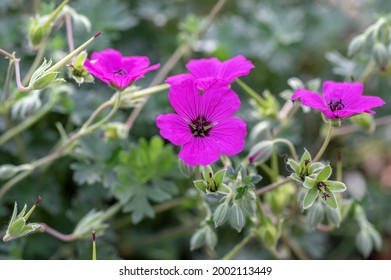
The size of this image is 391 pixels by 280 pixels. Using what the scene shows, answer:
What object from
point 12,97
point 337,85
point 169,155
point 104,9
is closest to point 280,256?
point 169,155

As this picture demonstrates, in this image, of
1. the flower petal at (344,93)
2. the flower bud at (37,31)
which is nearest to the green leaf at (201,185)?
the flower petal at (344,93)

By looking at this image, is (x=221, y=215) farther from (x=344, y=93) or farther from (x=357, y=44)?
(x=357, y=44)

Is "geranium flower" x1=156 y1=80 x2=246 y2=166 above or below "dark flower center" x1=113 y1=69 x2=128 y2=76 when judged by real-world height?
below

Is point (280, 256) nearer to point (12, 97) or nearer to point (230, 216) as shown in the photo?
point (230, 216)

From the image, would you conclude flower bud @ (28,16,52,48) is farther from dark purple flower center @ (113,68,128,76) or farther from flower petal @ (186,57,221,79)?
flower petal @ (186,57,221,79)

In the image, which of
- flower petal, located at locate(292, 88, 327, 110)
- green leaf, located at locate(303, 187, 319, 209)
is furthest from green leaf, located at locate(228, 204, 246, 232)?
flower petal, located at locate(292, 88, 327, 110)

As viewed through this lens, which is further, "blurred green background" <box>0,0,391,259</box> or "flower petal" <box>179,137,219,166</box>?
"blurred green background" <box>0,0,391,259</box>

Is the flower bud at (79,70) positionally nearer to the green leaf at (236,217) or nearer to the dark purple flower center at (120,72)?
the dark purple flower center at (120,72)
